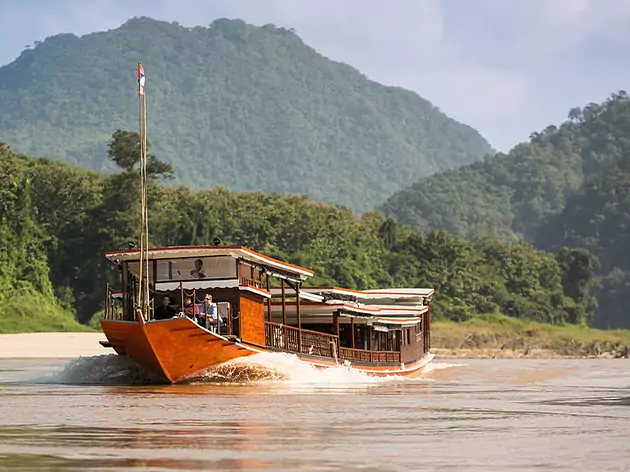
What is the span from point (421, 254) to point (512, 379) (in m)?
52.1

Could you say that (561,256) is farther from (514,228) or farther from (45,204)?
(514,228)

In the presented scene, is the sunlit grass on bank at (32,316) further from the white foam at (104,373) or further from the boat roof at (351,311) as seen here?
the white foam at (104,373)

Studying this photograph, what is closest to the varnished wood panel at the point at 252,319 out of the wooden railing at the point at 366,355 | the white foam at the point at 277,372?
the white foam at the point at 277,372

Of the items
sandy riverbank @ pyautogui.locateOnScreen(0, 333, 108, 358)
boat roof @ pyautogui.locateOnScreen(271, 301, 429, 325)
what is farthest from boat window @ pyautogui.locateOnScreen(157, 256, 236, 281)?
sandy riverbank @ pyautogui.locateOnScreen(0, 333, 108, 358)

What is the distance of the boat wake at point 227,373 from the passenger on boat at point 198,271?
199cm

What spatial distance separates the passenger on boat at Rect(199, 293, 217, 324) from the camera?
25.2m

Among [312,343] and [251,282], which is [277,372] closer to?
[251,282]

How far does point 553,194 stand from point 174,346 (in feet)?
433

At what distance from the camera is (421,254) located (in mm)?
82688

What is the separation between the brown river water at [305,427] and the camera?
11.3 m

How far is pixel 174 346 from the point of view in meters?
24.7

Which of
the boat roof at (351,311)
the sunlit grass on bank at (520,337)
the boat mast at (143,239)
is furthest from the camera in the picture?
the sunlit grass on bank at (520,337)

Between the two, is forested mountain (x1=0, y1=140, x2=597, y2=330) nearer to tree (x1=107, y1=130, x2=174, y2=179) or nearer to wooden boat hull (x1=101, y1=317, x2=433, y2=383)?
tree (x1=107, y1=130, x2=174, y2=179)

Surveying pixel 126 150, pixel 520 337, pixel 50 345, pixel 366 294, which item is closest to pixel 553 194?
pixel 520 337
